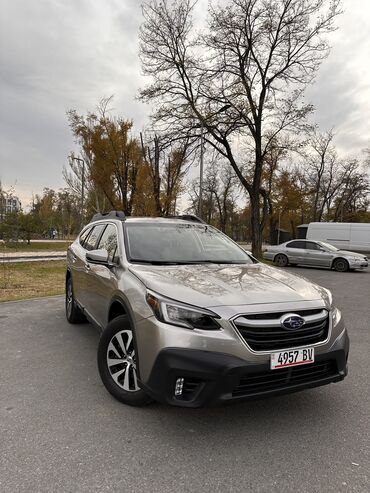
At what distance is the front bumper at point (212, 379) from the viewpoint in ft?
7.78

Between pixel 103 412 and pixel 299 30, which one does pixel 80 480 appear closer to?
pixel 103 412

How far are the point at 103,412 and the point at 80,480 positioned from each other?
0.82m

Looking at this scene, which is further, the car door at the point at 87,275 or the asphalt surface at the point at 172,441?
the car door at the point at 87,275

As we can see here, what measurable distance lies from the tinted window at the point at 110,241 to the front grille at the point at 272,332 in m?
1.70

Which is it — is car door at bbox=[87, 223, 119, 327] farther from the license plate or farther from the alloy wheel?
the license plate

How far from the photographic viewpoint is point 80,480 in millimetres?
2156

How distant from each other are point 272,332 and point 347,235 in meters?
21.9

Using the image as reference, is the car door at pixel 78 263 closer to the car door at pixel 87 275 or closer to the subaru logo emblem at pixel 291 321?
the car door at pixel 87 275

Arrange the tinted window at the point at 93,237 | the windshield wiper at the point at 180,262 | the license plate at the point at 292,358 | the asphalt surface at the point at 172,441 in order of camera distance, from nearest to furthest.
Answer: the asphalt surface at the point at 172,441 → the license plate at the point at 292,358 → the windshield wiper at the point at 180,262 → the tinted window at the point at 93,237

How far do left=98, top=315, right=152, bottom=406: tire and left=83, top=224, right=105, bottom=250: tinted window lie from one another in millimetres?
1787

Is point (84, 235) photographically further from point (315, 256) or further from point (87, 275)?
point (315, 256)

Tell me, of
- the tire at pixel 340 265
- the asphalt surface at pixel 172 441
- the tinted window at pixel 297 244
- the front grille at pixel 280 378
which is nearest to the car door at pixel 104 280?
the asphalt surface at pixel 172 441

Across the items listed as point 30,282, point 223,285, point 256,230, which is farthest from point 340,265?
point 223,285

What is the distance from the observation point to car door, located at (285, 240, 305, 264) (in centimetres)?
1703
